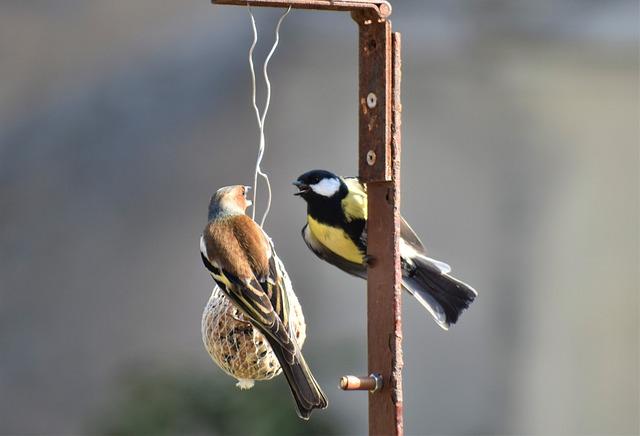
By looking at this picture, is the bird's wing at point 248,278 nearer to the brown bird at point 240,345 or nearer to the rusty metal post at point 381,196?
the brown bird at point 240,345

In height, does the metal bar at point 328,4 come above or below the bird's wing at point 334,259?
above

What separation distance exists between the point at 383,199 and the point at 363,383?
44 cm

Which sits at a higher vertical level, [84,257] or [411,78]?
[411,78]

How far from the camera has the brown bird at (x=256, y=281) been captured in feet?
11.2

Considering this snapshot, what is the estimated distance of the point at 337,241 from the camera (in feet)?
12.8

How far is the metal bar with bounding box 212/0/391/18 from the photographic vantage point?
2762 mm

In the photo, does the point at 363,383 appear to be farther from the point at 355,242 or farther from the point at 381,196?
the point at 355,242

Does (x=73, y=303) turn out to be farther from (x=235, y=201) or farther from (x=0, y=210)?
(x=235, y=201)

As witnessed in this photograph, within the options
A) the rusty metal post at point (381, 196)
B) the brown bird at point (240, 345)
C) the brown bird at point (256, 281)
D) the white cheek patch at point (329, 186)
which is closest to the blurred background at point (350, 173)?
the white cheek patch at point (329, 186)

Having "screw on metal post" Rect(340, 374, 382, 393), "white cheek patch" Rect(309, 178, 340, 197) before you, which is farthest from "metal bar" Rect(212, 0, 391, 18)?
"white cheek patch" Rect(309, 178, 340, 197)

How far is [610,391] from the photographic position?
682cm

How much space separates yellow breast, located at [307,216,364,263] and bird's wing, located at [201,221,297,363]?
0.39 meters

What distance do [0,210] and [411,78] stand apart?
2.40 m

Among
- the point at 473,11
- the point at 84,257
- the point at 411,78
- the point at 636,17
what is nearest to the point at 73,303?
the point at 84,257
